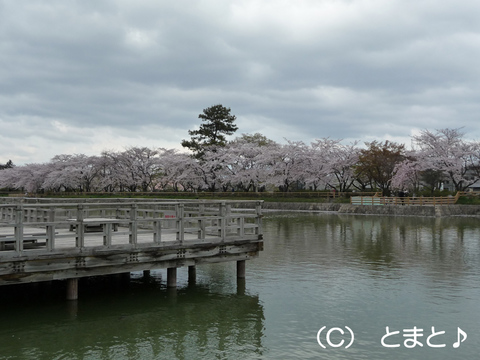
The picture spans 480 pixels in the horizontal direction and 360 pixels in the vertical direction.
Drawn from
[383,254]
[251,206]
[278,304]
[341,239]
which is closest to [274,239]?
[341,239]

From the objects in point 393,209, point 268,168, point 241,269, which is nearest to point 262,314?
point 241,269

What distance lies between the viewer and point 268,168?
67.2 m

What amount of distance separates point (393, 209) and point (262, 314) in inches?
1515

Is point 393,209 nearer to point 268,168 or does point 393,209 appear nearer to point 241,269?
point 268,168

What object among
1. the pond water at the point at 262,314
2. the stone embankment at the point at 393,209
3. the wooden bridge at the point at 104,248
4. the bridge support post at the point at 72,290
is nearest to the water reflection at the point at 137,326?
the pond water at the point at 262,314

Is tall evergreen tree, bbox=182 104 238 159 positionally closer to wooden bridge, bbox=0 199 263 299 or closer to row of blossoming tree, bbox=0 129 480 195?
row of blossoming tree, bbox=0 129 480 195

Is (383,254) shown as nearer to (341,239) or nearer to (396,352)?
(341,239)

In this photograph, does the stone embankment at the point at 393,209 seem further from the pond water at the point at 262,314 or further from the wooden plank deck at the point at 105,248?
the wooden plank deck at the point at 105,248

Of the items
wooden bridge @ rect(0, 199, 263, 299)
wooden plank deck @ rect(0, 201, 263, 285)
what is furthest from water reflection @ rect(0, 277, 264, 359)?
wooden plank deck @ rect(0, 201, 263, 285)

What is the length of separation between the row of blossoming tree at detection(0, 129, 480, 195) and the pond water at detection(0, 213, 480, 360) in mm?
37686

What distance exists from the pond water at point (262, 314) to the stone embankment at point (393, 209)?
27.9 m

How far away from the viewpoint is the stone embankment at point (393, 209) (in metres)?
44.3

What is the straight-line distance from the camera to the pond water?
909cm

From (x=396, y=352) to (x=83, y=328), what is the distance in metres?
6.61
